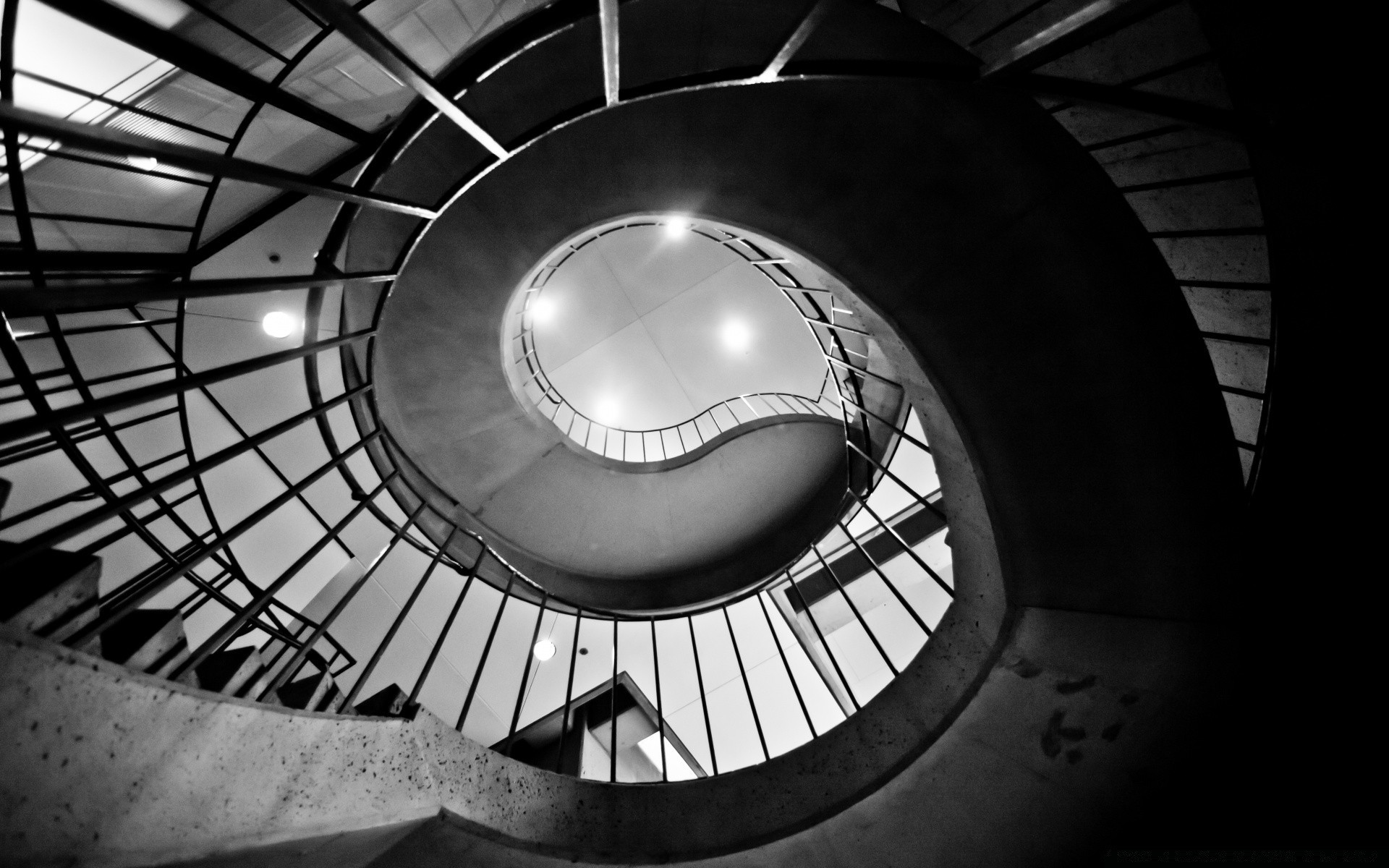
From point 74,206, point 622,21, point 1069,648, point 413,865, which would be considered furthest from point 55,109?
point 1069,648

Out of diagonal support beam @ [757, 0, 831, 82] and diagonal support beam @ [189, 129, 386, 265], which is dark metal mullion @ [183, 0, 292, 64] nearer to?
diagonal support beam @ [189, 129, 386, 265]

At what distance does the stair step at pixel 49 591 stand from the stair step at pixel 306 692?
127 centimetres

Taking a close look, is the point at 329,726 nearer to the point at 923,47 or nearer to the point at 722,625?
the point at 923,47

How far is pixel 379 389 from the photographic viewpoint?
534 cm

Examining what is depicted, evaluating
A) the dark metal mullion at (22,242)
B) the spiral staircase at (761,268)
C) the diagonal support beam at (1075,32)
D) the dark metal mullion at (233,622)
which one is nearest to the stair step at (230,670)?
the spiral staircase at (761,268)

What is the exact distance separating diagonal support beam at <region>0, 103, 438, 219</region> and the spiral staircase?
1 cm

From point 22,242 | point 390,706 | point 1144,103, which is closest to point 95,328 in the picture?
point 22,242

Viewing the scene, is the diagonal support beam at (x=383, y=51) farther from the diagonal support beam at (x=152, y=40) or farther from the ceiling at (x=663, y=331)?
the ceiling at (x=663, y=331)

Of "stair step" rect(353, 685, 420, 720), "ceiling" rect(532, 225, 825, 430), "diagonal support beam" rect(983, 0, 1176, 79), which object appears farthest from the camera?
"ceiling" rect(532, 225, 825, 430)

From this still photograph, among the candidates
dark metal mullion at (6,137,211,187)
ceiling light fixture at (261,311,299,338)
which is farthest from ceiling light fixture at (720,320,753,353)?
dark metal mullion at (6,137,211,187)

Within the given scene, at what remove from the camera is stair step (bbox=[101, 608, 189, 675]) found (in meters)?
2.32

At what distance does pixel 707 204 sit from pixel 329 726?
3.56m

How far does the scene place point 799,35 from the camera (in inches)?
69.9

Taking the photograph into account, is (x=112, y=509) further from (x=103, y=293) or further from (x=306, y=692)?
(x=306, y=692)
